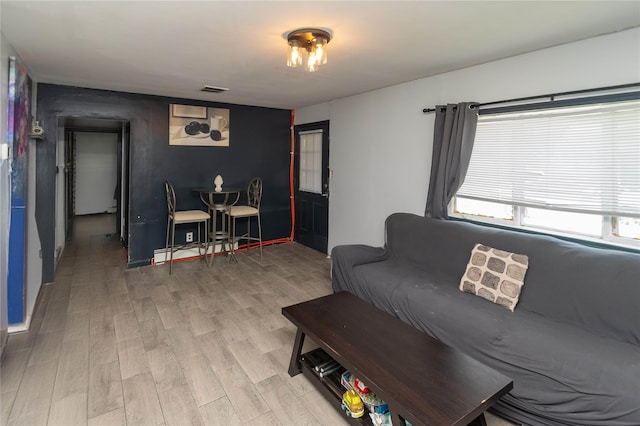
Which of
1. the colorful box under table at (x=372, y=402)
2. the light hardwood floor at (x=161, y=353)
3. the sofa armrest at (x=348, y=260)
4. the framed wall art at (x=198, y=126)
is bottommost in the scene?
the light hardwood floor at (x=161, y=353)

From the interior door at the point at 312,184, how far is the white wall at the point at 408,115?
0.58ft

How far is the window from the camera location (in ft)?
6.95

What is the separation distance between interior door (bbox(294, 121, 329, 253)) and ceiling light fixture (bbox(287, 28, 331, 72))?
2543 millimetres

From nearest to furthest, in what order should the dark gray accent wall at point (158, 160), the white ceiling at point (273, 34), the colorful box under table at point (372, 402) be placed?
the colorful box under table at point (372, 402), the white ceiling at point (273, 34), the dark gray accent wall at point (158, 160)

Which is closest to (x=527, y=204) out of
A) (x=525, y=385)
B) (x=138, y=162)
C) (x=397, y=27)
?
(x=525, y=385)

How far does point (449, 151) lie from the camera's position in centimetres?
299

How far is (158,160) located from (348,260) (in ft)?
9.73

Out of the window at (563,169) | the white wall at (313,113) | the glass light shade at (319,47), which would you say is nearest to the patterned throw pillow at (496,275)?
the window at (563,169)

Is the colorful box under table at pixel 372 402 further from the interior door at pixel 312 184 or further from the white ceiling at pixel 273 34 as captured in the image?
the interior door at pixel 312 184

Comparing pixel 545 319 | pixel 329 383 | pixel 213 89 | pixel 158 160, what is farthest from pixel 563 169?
pixel 158 160

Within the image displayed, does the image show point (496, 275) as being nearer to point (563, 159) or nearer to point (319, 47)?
point (563, 159)

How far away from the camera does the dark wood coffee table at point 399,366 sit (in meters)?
1.36

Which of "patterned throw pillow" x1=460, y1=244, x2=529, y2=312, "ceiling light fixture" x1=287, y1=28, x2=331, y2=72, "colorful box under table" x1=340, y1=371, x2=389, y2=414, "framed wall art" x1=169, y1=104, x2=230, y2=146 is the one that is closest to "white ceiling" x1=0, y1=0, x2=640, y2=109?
"ceiling light fixture" x1=287, y1=28, x2=331, y2=72

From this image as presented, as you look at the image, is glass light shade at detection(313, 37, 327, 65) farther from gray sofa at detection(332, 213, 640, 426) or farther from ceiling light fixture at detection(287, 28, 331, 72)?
gray sofa at detection(332, 213, 640, 426)
